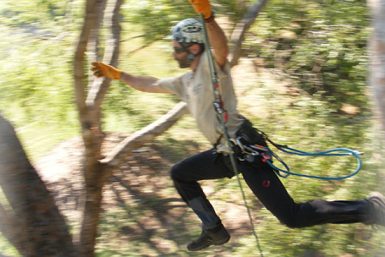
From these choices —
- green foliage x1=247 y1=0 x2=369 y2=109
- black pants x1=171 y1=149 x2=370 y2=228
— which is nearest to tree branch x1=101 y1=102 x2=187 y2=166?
black pants x1=171 y1=149 x2=370 y2=228

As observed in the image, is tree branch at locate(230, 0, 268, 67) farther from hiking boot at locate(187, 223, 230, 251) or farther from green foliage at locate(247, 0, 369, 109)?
hiking boot at locate(187, 223, 230, 251)

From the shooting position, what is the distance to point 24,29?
6289 millimetres

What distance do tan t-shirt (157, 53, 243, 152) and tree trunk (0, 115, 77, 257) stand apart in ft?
3.83

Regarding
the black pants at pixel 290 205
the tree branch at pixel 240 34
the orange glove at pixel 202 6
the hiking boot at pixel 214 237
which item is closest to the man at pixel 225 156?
the black pants at pixel 290 205

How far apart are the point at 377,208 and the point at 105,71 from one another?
1818mm

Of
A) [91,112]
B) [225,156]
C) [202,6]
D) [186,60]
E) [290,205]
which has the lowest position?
[290,205]

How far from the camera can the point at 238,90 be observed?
6.77 meters

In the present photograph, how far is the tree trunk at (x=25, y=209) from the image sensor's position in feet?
12.8

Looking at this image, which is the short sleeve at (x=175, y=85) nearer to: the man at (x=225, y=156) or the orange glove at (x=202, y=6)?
the man at (x=225, y=156)

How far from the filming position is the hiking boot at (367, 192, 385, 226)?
3.25 meters

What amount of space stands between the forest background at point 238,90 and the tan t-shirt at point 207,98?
4.71ft

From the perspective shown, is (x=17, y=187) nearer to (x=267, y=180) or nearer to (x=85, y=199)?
(x=85, y=199)

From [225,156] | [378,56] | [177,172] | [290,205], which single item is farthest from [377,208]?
[177,172]

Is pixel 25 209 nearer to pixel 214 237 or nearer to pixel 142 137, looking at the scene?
pixel 142 137
